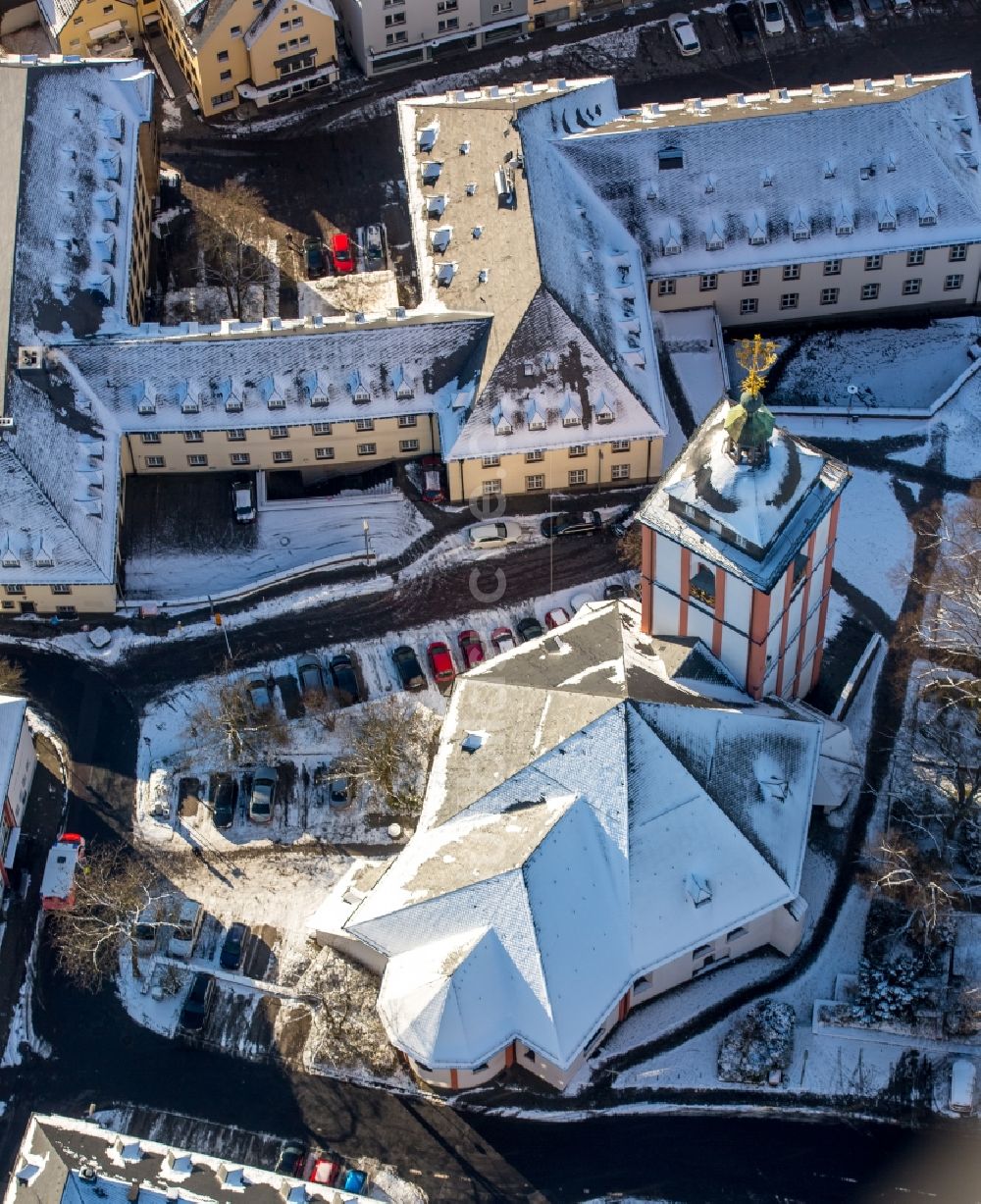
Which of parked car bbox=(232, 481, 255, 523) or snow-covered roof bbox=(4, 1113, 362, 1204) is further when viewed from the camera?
parked car bbox=(232, 481, 255, 523)

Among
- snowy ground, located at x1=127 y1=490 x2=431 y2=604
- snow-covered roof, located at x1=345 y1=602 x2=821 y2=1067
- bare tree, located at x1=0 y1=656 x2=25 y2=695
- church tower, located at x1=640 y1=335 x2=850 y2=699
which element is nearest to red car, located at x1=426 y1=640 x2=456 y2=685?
snowy ground, located at x1=127 y1=490 x2=431 y2=604

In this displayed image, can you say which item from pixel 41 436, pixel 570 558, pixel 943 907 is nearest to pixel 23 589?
pixel 41 436

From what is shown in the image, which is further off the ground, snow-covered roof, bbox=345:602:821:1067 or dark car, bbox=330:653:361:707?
dark car, bbox=330:653:361:707

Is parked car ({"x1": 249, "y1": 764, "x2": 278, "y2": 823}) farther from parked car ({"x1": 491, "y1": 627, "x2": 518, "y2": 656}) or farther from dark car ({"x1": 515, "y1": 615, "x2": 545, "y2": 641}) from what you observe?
dark car ({"x1": 515, "y1": 615, "x2": 545, "y2": 641})

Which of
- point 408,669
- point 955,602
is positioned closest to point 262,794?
point 408,669

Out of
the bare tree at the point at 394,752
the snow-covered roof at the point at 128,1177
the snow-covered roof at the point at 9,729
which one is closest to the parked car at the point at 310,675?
the bare tree at the point at 394,752
